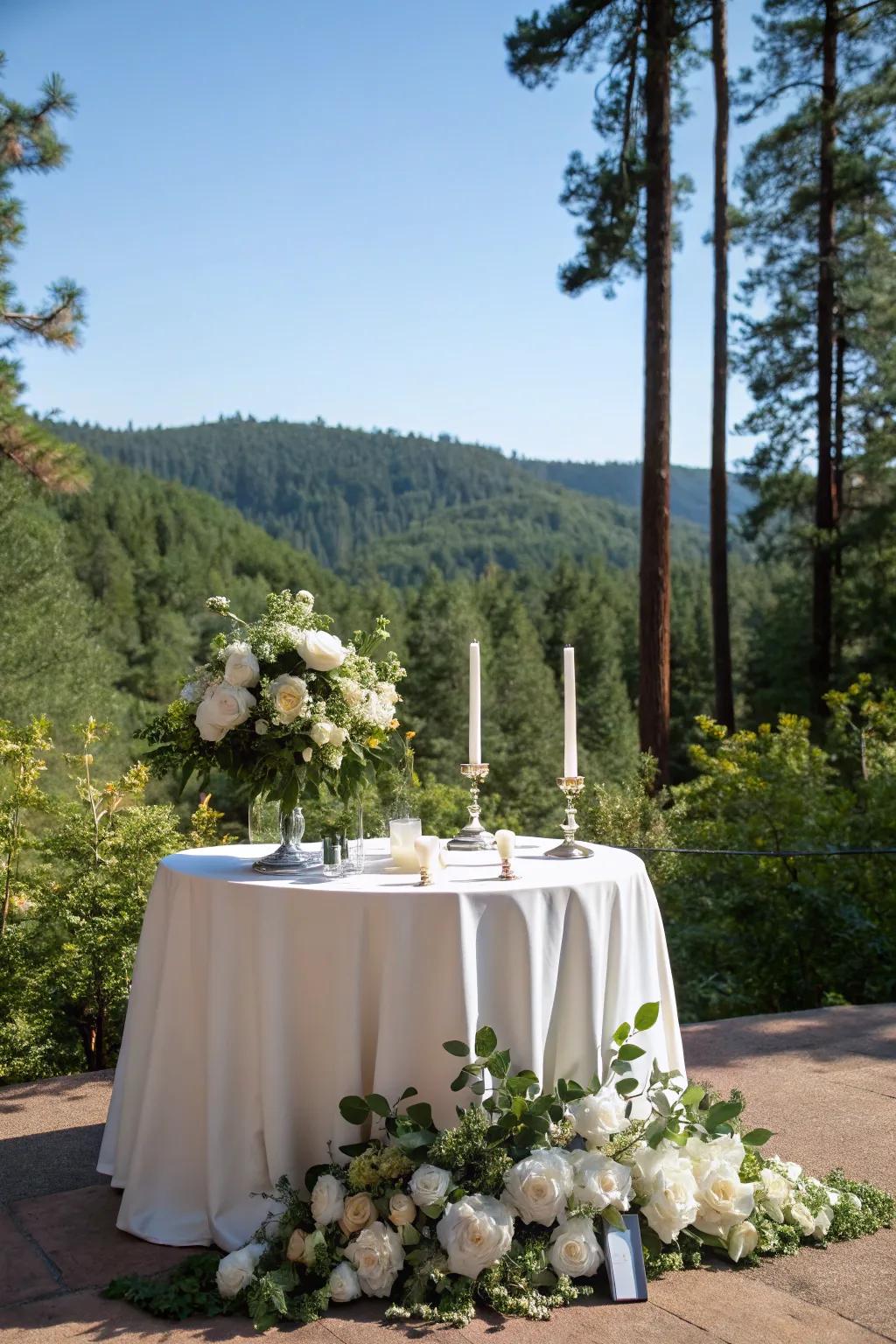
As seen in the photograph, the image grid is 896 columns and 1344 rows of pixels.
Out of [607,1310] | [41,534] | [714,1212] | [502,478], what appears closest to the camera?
[607,1310]

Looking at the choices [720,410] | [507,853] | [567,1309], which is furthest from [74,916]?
[720,410]

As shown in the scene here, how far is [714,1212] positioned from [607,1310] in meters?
0.35

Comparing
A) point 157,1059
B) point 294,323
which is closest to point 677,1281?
point 157,1059

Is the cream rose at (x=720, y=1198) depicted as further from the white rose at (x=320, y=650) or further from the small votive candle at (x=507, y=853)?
the white rose at (x=320, y=650)

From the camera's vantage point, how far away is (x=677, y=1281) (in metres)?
2.47

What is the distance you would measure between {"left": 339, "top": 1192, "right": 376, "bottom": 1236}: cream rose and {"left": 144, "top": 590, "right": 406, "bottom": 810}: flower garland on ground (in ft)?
2.96

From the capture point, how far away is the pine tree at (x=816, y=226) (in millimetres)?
13914

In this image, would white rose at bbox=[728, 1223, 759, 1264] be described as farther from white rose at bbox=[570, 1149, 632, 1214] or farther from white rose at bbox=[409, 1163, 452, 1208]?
white rose at bbox=[409, 1163, 452, 1208]

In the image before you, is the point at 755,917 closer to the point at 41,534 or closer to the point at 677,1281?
the point at 677,1281

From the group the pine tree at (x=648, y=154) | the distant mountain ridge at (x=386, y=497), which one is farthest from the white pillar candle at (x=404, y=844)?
the distant mountain ridge at (x=386, y=497)

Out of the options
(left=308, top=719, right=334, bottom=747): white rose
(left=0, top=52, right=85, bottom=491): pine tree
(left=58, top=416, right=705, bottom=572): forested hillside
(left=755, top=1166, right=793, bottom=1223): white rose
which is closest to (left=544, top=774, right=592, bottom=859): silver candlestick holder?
(left=308, top=719, right=334, bottom=747): white rose

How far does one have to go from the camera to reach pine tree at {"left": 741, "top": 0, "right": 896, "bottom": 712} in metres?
13.9

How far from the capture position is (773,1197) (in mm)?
2645

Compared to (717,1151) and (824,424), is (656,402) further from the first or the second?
(717,1151)
